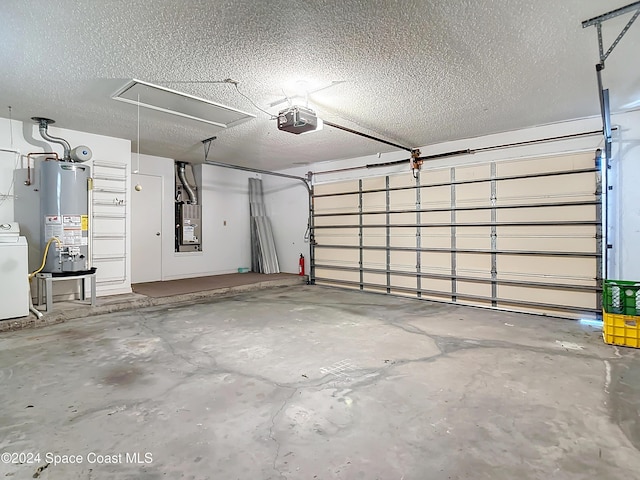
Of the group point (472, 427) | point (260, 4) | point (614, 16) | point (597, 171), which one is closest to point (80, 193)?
point (260, 4)

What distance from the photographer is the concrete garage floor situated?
1718mm

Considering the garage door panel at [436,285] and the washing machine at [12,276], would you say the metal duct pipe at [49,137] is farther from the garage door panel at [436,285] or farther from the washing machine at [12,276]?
the garage door panel at [436,285]

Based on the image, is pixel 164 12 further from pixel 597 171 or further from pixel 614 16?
pixel 597 171

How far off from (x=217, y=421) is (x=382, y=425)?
3.38ft

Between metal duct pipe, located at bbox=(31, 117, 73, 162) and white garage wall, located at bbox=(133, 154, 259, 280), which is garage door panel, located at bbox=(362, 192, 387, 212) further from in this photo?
metal duct pipe, located at bbox=(31, 117, 73, 162)

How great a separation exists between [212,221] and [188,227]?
2.01 feet

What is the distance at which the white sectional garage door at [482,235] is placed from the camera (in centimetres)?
454

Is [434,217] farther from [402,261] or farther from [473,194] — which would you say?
[402,261]

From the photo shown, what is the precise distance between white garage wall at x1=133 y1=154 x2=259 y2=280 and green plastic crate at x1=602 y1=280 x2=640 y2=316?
7.16 m

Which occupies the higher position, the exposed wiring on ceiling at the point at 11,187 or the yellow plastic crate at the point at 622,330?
the exposed wiring on ceiling at the point at 11,187

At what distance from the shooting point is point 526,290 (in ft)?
16.2

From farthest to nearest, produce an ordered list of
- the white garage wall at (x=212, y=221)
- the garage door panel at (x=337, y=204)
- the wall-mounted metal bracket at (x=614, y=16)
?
the white garage wall at (x=212, y=221) < the garage door panel at (x=337, y=204) < the wall-mounted metal bracket at (x=614, y=16)

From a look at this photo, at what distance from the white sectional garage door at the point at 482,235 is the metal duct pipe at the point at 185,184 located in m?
3.23

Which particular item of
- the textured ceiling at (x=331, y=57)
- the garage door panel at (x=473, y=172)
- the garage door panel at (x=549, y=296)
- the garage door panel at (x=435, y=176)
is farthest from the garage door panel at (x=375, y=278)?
the textured ceiling at (x=331, y=57)
